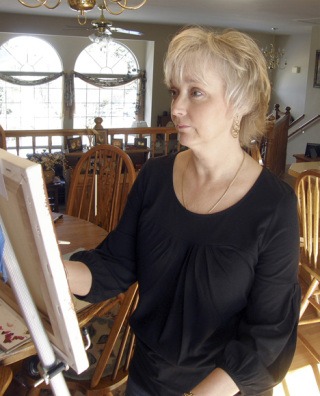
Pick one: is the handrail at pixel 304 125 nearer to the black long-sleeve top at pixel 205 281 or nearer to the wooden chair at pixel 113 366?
the wooden chair at pixel 113 366

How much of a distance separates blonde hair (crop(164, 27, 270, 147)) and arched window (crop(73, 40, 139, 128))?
10.8 meters

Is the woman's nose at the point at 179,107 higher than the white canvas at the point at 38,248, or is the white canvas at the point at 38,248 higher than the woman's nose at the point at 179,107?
the woman's nose at the point at 179,107

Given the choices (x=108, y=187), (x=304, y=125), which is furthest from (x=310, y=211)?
(x=304, y=125)

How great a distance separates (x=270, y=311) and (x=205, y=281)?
0.47 ft

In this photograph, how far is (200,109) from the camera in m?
0.99

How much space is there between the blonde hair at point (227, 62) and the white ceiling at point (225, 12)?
592 cm

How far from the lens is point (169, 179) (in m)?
1.16

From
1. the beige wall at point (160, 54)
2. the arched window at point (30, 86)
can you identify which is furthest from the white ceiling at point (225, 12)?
the arched window at point (30, 86)

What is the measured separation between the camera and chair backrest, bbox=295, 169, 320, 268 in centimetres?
215

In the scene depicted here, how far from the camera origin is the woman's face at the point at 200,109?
992 millimetres

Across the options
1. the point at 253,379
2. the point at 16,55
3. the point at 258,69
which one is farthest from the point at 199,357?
the point at 16,55

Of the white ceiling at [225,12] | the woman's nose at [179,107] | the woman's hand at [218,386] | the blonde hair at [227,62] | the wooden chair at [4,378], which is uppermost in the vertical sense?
the white ceiling at [225,12]

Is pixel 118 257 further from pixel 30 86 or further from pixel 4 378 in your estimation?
pixel 30 86

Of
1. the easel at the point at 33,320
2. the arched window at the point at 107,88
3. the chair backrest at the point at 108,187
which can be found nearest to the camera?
the easel at the point at 33,320
